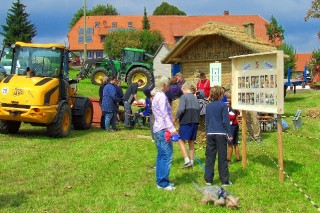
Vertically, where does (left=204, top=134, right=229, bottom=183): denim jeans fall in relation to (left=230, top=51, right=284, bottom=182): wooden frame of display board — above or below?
below

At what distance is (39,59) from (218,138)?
7.63m

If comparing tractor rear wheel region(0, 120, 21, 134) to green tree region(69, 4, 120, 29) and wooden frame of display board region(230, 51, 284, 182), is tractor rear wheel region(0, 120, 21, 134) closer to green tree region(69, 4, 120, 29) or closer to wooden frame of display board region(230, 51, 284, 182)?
wooden frame of display board region(230, 51, 284, 182)

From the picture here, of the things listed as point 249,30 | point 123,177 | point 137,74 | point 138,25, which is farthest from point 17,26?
point 123,177

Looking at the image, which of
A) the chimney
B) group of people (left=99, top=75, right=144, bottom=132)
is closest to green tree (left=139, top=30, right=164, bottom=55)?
the chimney

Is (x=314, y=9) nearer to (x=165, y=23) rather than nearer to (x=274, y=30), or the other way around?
(x=274, y=30)

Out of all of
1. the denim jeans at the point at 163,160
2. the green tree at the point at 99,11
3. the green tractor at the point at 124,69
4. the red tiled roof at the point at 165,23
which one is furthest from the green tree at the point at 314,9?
the green tree at the point at 99,11

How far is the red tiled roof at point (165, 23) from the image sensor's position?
78.4 m

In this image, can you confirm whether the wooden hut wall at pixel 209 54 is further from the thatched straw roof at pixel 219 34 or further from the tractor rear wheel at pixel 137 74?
the tractor rear wheel at pixel 137 74

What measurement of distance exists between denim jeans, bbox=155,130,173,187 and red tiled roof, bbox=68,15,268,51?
227 feet

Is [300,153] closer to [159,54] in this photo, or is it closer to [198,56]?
[198,56]

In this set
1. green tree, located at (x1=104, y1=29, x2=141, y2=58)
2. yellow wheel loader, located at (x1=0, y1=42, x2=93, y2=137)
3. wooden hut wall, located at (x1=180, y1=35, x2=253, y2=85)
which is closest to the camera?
yellow wheel loader, located at (x1=0, y1=42, x2=93, y2=137)

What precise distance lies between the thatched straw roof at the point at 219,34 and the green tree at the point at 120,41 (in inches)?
1667

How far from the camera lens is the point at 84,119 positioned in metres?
16.1

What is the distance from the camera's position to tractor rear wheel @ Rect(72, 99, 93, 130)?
16000mm
